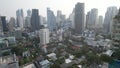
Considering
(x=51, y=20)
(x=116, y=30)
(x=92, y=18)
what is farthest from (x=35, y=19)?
(x=116, y=30)

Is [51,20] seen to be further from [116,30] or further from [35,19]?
[116,30]

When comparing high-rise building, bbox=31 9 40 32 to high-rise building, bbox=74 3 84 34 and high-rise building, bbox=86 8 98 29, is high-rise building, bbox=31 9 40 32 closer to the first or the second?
high-rise building, bbox=74 3 84 34

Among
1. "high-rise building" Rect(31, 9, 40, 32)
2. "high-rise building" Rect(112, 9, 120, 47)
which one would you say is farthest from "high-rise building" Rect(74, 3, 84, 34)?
"high-rise building" Rect(112, 9, 120, 47)

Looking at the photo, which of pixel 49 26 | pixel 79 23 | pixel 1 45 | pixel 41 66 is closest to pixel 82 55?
pixel 41 66

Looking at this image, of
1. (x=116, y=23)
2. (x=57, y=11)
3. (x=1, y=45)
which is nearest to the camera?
(x=116, y=23)

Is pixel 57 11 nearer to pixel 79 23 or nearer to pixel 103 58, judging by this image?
pixel 79 23

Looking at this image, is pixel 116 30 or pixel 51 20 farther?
pixel 51 20

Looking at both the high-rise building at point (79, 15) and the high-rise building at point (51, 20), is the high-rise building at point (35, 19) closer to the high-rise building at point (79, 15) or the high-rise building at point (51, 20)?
the high-rise building at point (51, 20)

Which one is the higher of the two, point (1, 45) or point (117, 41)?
point (117, 41)
